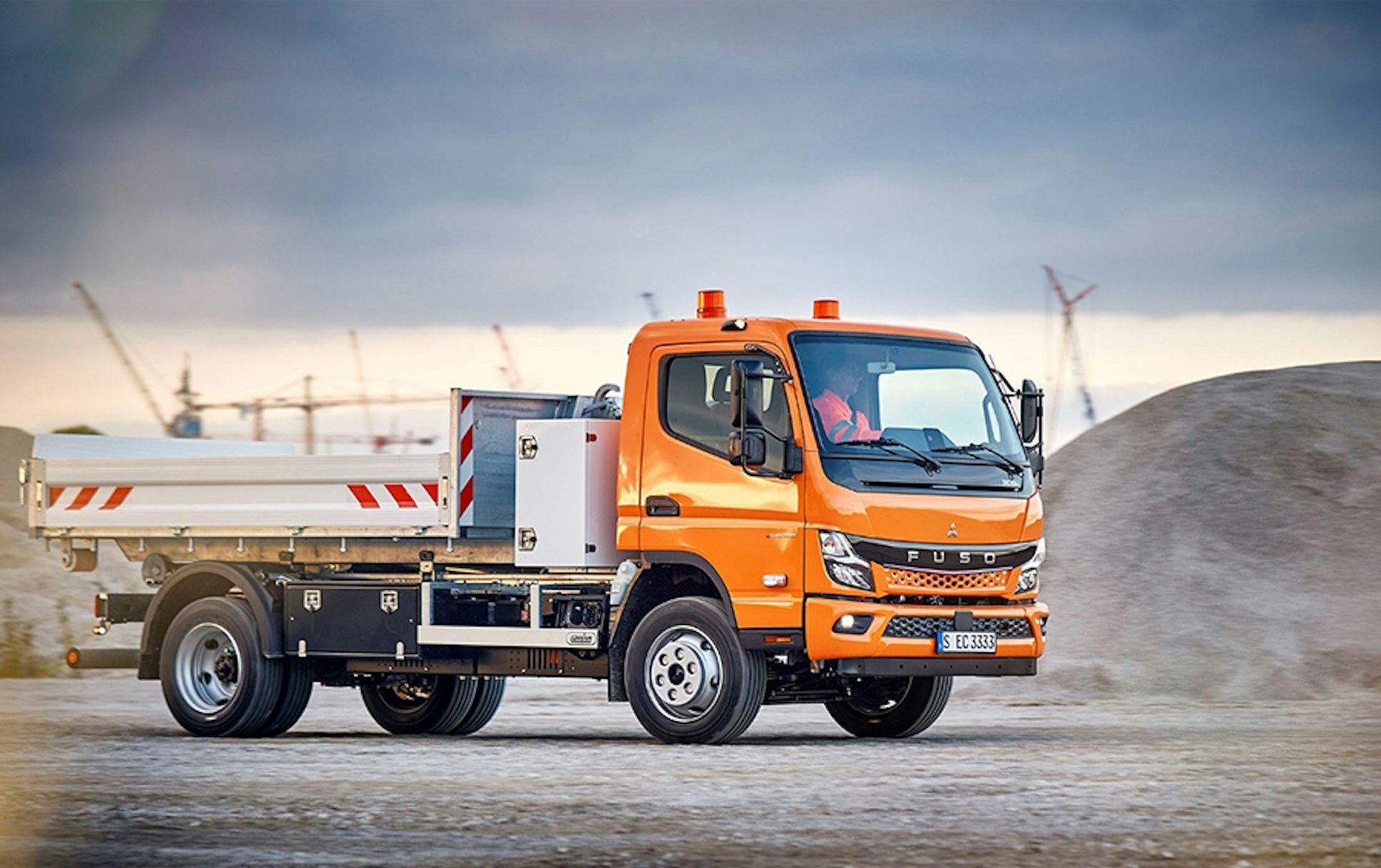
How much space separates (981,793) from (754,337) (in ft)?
15.8

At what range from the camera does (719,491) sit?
1642cm

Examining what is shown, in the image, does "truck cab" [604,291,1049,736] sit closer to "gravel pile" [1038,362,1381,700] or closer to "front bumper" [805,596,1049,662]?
"front bumper" [805,596,1049,662]

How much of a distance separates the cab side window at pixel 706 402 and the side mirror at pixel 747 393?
7.9 inches

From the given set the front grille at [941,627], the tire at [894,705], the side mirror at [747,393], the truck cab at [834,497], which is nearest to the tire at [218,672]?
the truck cab at [834,497]

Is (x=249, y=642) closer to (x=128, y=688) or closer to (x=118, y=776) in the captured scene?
(x=118, y=776)

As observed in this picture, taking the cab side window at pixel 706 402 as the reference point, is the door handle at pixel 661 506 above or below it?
below

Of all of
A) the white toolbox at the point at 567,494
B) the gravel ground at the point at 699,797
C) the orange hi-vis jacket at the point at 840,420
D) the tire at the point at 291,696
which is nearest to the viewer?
the gravel ground at the point at 699,797

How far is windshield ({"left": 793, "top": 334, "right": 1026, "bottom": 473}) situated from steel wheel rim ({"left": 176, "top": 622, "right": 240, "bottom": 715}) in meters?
5.94

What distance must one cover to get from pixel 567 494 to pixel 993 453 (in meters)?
3.31

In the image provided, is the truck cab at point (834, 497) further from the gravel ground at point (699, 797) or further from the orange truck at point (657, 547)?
the gravel ground at point (699, 797)

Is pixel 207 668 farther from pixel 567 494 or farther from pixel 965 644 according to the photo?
pixel 965 644

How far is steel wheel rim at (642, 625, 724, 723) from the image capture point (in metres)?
16.5

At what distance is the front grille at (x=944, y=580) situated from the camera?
53.3 feet

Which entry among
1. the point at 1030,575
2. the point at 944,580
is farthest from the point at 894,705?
the point at 944,580
